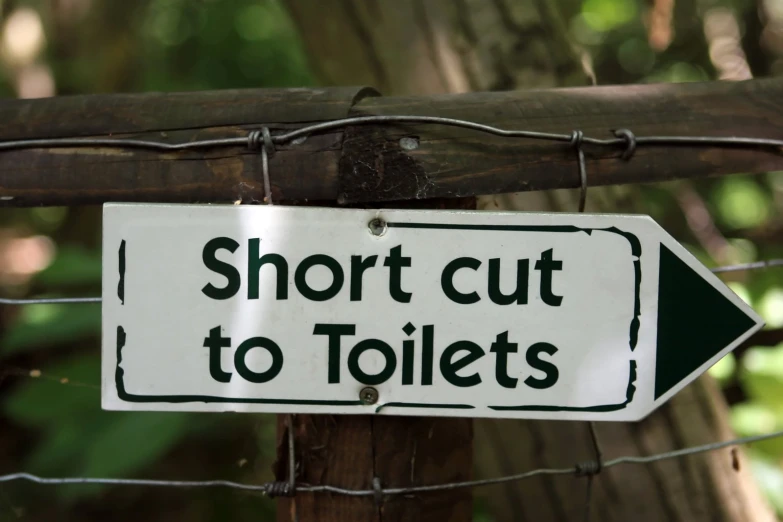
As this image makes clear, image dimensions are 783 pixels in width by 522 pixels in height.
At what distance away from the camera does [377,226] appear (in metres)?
0.66

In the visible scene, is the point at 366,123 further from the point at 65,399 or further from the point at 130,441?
the point at 65,399

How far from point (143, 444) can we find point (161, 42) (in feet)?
9.41

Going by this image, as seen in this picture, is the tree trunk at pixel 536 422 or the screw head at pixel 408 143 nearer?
the screw head at pixel 408 143

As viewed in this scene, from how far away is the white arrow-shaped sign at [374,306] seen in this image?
66 cm

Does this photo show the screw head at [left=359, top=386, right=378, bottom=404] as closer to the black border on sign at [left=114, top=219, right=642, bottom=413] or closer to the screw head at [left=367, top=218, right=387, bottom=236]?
the black border on sign at [left=114, top=219, right=642, bottom=413]

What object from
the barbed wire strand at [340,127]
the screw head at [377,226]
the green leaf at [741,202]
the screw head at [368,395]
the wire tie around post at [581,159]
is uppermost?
the green leaf at [741,202]

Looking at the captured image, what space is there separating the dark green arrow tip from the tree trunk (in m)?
0.36

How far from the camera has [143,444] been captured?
5.33 feet

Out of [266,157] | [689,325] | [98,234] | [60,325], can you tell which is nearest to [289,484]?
[266,157]

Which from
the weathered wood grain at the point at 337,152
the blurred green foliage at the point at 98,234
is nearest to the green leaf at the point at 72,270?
the blurred green foliage at the point at 98,234

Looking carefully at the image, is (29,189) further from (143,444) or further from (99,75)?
(99,75)

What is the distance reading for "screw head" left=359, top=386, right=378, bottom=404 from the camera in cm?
68

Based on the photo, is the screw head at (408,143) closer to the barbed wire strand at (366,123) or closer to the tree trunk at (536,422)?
the barbed wire strand at (366,123)

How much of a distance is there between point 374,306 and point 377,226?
81 mm
